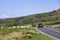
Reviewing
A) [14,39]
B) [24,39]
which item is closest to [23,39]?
[24,39]

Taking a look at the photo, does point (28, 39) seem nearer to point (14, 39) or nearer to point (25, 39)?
point (25, 39)

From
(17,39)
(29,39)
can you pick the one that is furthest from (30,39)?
(17,39)

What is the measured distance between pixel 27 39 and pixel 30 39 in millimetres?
487

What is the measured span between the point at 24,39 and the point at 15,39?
68.8 inches

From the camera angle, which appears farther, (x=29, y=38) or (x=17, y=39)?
(x=29, y=38)

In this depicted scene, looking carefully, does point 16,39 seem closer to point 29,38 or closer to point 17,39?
point 17,39

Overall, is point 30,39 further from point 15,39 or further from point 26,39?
point 15,39

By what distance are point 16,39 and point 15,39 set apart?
0.22 metres

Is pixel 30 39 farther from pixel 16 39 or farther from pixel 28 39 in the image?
pixel 16 39

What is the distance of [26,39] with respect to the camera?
2738 centimetres

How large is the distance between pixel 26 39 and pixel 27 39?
0.54ft

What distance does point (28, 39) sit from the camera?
27.7m

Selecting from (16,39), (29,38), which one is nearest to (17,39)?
(16,39)

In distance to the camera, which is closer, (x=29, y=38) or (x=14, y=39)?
(x=14, y=39)
